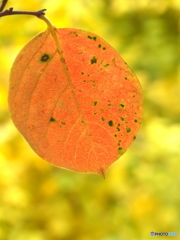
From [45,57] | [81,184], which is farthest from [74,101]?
[81,184]

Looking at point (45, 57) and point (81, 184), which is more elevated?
point (81, 184)

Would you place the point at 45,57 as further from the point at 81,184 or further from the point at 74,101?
the point at 81,184

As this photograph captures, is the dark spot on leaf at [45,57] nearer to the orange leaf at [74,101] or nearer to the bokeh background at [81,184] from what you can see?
the orange leaf at [74,101]

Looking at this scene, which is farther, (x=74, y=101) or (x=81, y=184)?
(x=81, y=184)

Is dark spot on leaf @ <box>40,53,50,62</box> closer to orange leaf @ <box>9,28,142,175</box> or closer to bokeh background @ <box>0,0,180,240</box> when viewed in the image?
orange leaf @ <box>9,28,142,175</box>

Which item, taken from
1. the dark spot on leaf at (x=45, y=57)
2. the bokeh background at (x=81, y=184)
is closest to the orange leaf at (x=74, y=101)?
the dark spot on leaf at (x=45, y=57)

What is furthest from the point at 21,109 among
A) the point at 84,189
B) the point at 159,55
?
the point at 159,55
